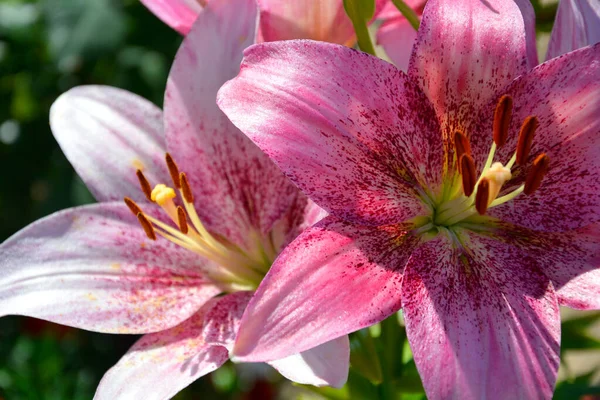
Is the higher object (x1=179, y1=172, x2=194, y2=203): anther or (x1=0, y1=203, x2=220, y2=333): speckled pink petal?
(x1=179, y1=172, x2=194, y2=203): anther

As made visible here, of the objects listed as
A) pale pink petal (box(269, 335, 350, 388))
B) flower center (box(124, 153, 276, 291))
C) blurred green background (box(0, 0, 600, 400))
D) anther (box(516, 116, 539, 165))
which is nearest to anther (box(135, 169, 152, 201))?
flower center (box(124, 153, 276, 291))

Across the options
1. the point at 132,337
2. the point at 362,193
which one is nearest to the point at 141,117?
the point at 362,193

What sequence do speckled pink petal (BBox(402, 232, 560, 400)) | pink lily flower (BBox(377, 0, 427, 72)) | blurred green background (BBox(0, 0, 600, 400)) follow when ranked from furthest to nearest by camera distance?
blurred green background (BBox(0, 0, 600, 400))
pink lily flower (BBox(377, 0, 427, 72))
speckled pink petal (BBox(402, 232, 560, 400))

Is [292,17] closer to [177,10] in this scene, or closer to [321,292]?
[177,10]

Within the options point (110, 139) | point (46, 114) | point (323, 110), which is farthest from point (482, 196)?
point (46, 114)

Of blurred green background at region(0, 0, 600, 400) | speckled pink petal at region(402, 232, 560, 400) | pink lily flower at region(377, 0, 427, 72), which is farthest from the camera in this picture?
blurred green background at region(0, 0, 600, 400)

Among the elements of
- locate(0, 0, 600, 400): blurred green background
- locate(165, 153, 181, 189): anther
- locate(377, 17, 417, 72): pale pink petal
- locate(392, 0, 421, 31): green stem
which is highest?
locate(392, 0, 421, 31): green stem

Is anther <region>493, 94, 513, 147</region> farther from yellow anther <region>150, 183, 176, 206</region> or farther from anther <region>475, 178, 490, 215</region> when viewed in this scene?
yellow anther <region>150, 183, 176, 206</region>
